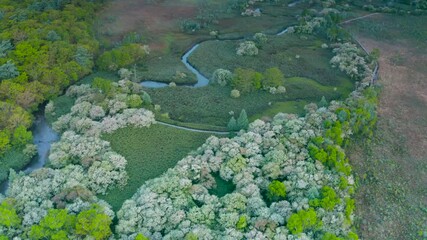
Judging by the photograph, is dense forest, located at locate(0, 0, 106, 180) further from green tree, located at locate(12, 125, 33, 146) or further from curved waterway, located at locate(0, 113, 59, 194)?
curved waterway, located at locate(0, 113, 59, 194)

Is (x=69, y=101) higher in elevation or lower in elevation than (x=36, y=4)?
lower

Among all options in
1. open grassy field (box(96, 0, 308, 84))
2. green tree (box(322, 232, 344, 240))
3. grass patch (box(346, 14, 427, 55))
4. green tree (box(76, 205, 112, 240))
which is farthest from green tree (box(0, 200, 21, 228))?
grass patch (box(346, 14, 427, 55))

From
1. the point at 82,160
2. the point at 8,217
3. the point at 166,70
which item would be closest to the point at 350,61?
the point at 166,70

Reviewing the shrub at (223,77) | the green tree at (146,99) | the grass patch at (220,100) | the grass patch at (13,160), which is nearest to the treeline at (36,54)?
the grass patch at (13,160)

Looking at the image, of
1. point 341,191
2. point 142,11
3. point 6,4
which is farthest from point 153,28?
point 341,191

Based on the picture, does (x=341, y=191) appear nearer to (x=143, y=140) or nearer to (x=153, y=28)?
(x=143, y=140)

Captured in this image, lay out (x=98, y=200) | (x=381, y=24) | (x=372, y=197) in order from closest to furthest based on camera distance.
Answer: (x=98, y=200) < (x=372, y=197) < (x=381, y=24)

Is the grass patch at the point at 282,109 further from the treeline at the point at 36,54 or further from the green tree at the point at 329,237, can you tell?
the treeline at the point at 36,54
